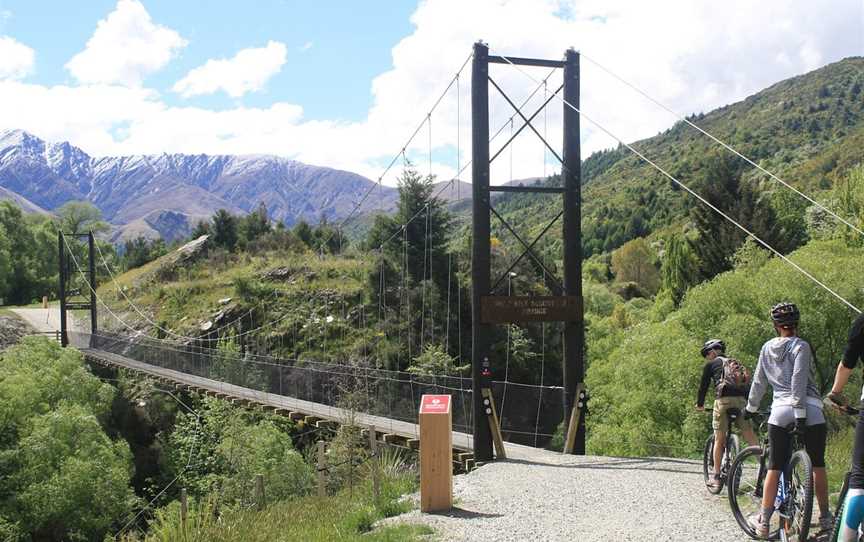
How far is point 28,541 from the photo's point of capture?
1873cm

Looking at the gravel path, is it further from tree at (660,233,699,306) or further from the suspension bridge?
tree at (660,233,699,306)

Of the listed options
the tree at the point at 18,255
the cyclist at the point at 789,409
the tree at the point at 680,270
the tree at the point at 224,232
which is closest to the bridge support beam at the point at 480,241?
the cyclist at the point at 789,409

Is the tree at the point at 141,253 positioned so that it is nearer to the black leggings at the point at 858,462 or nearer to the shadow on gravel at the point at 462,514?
the shadow on gravel at the point at 462,514

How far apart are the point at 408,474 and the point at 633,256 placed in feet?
161

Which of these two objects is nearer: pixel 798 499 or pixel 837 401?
pixel 837 401

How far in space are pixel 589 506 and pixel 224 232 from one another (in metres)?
44.2

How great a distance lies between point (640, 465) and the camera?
8305 mm

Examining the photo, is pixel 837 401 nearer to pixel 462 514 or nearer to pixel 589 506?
pixel 589 506

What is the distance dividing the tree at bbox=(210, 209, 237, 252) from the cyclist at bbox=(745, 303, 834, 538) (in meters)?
44.9

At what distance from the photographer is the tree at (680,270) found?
33125 millimetres

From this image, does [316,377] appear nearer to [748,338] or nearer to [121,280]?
[748,338]

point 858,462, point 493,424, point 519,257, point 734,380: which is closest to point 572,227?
point 519,257

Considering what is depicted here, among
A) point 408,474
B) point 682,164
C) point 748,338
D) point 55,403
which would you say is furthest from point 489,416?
point 682,164

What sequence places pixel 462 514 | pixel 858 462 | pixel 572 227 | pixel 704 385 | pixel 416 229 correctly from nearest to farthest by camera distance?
pixel 858 462, pixel 704 385, pixel 462 514, pixel 572 227, pixel 416 229
